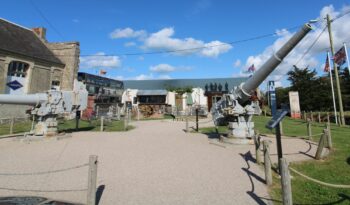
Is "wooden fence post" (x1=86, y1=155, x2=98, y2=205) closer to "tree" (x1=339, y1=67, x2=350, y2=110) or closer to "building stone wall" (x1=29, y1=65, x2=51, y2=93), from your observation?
"building stone wall" (x1=29, y1=65, x2=51, y2=93)

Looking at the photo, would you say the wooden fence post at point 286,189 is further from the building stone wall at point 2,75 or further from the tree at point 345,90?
the tree at point 345,90

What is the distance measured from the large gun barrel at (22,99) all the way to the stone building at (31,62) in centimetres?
1125

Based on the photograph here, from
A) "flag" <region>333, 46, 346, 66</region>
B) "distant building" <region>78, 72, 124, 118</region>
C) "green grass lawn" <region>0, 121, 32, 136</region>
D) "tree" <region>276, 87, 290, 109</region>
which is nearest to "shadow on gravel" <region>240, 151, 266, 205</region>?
"flag" <region>333, 46, 346, 66</region>

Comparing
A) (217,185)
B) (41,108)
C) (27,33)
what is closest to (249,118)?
(217,185)

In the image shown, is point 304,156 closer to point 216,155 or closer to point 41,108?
point 216,155

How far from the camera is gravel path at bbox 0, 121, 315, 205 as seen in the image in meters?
4.50

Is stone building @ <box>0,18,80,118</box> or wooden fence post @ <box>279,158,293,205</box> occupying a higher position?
stone building @ <box>0,18,80,118</box>

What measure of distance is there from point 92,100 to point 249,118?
20464mm

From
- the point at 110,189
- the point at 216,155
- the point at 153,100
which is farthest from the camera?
the point at 153,100

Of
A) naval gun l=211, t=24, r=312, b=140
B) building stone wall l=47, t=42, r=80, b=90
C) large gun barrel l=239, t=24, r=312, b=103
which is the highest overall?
building stone wall l=47, t=42, r=80, b=90

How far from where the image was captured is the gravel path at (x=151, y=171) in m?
4.50

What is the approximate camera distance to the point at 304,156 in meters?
7.69

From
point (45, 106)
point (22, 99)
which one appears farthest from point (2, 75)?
point (45, 106)

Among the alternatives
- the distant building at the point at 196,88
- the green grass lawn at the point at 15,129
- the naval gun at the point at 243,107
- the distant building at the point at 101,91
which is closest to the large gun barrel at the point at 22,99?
the green grass lawn at the point at 15,129
